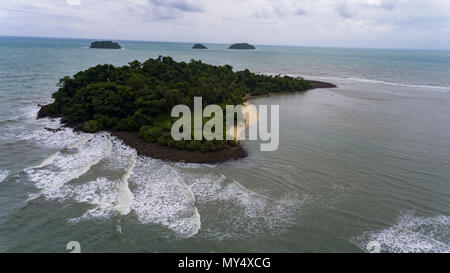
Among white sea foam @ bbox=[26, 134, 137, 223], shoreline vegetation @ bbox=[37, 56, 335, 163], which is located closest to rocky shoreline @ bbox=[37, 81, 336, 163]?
shoreline vegetation @ bbox=[37, 56, 335, 163]

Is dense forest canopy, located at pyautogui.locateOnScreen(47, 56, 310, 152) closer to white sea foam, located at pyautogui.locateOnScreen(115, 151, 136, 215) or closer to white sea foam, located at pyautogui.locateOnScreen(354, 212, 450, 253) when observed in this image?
white sea foam, located at pyautogui.locateOnScreen(115, 151, 136, 215)

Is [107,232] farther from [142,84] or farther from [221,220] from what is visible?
[142,84]

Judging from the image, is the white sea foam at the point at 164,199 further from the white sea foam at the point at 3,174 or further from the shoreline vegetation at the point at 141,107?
the white sea foam at the point at 3,174

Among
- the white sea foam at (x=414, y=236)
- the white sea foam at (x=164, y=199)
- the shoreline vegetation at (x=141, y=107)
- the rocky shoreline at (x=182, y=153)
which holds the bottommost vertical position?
the white sea foam at (x=414, y=236)

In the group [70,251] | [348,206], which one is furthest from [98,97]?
[348,206]

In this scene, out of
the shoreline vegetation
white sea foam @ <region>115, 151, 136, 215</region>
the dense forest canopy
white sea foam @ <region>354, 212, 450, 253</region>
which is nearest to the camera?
white sea foam @ <region>354, 212, 450, 253</region>

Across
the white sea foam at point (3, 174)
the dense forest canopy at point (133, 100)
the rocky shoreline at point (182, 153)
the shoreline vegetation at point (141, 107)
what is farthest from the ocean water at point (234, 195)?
the dense forest canopy at point (133, 100)

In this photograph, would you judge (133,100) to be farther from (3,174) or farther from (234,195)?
(234,195)
